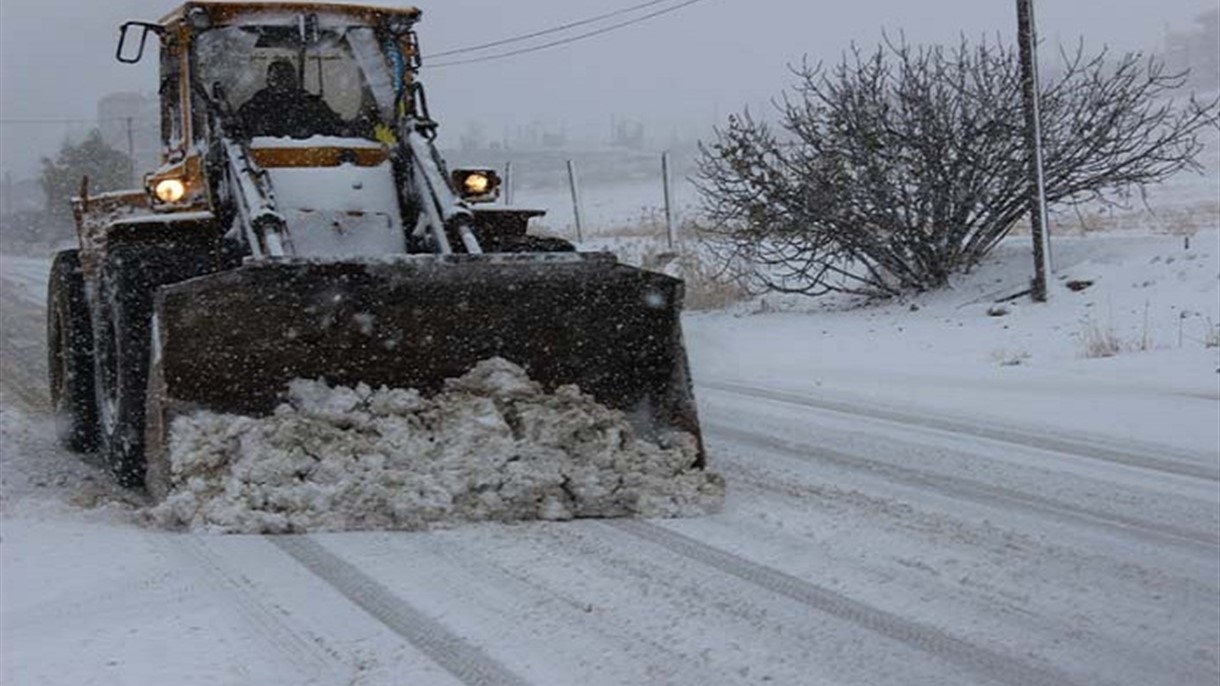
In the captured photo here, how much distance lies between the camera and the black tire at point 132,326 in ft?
17.3

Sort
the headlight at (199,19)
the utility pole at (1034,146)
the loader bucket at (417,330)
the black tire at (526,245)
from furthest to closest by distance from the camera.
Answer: the utility pole at (1034,146) → the headlight at (199,19) → the black tire at (526,245) → the loader bucket at (417,330)

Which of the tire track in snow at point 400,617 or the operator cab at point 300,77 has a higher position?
the operator cab at point 300,77

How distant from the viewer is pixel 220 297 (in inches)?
186

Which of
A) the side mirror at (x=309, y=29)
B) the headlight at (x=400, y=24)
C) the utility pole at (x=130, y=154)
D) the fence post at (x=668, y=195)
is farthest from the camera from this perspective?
the utility pole at (x=130, y=154)

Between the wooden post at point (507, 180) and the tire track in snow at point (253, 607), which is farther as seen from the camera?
the wooden post at point (507, 180)

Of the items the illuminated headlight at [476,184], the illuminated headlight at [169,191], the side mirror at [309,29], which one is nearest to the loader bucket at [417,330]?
the illuminated headlight at [169,191]

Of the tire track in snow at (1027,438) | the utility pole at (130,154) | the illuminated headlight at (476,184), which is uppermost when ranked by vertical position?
the utility pole at (130,154)

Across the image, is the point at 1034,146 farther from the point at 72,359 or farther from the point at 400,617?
the point at 400,617

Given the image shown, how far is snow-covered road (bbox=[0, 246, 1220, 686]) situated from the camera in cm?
321

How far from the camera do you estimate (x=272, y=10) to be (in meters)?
6.76

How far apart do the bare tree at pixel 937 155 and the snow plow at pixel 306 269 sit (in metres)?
6.15

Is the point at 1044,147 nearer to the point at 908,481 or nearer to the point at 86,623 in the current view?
the point at 908,481

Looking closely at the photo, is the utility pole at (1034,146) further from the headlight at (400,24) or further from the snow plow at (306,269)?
the headlight at (400,24)

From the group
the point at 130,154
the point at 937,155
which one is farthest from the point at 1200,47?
the point at 937,155
